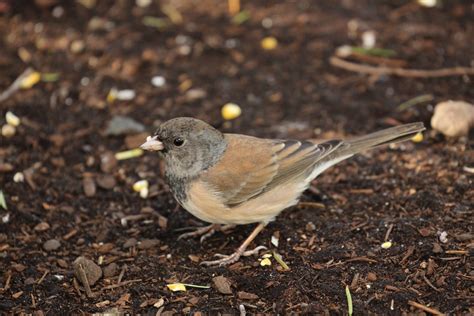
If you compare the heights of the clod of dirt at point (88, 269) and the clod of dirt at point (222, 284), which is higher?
the clod of dirt at point (88, 269)

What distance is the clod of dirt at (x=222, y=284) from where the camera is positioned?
3.54 meters

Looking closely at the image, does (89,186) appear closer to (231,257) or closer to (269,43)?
(231,257)

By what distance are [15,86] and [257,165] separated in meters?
2.67

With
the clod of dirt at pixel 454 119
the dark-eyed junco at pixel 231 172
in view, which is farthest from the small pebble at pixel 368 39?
the dark-eyed junco at pixel 231 172

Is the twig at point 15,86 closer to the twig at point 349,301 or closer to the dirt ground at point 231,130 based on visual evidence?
the dirt ground at point 231,130

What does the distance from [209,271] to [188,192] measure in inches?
19.7

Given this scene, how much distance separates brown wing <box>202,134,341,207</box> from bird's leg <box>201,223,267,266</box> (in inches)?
9.6

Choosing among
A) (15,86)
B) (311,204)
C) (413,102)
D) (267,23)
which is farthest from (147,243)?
(267,23)

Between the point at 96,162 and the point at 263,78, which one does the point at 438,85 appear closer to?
the point at 263,78

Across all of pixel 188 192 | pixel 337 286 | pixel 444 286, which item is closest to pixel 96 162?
pixel 188 192

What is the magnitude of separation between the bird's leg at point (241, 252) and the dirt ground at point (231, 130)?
0.06 metres

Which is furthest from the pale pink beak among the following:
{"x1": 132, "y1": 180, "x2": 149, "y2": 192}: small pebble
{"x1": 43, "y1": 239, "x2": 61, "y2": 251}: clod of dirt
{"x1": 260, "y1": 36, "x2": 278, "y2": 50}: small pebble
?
{"x1": 260, "y1": 36, "x2": 278, "y2": 50}: small pebble

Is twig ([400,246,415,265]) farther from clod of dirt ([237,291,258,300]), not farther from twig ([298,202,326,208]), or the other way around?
clod of dirt ([237,291,258,300])

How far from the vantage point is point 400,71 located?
18.2 feet
